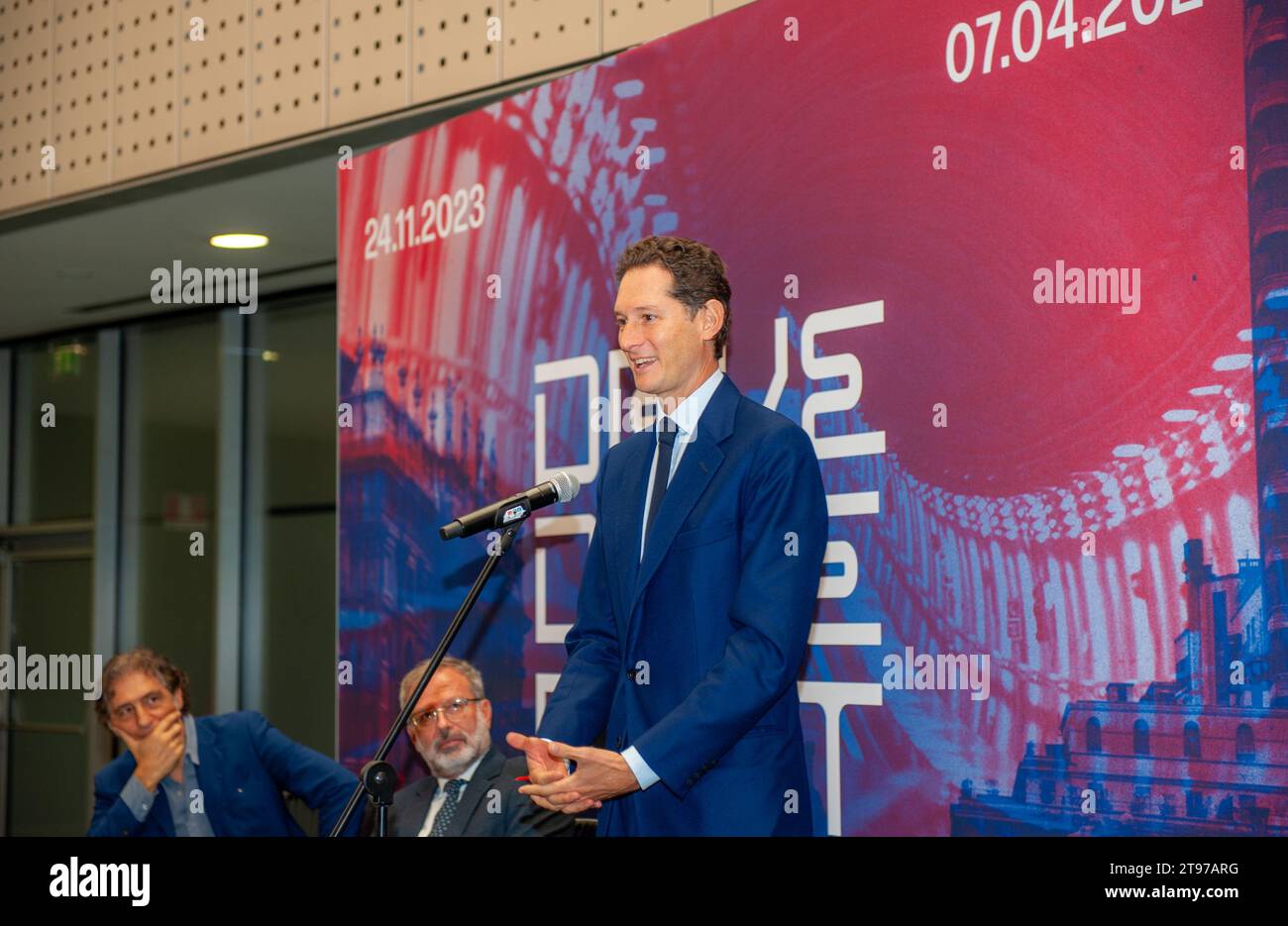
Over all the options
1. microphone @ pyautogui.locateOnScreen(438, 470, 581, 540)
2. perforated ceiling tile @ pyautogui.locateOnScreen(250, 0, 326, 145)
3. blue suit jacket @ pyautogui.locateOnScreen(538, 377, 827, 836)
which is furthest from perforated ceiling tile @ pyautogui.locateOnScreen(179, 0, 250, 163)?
blue suit jacket @ pyautogui.locateOnScreen(538, 377, 827, 836)

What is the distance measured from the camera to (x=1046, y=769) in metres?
2.57

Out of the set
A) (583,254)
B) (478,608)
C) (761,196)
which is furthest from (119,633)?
(761,196)

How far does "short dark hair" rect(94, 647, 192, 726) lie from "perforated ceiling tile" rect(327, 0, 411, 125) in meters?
1.83

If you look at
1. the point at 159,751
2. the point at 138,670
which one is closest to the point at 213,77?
the point at 138,670

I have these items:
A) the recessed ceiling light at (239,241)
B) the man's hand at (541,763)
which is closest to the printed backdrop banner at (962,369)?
the man's hand at (541,763)

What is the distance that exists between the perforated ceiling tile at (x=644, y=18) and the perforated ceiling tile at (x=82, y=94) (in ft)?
7.62

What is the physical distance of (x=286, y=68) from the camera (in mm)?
4848

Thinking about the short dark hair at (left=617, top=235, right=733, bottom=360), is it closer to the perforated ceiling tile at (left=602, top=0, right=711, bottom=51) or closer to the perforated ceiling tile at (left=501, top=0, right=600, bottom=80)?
the perforated ceiling tile at (left=602, top=0, right=711, bottom=51)

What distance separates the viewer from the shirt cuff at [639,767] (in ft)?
7.27

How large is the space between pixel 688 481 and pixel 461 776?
131 centimetres

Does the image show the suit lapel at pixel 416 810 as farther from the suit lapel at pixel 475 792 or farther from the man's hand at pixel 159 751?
the man's hand at pixel 159 751

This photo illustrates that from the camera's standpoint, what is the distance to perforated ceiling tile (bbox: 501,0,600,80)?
4035mm

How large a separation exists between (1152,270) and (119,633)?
6.45 m

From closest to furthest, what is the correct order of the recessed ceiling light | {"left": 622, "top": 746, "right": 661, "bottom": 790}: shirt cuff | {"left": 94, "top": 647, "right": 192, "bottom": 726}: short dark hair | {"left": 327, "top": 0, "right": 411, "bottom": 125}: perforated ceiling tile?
{"left": 622, "top": 746, "right": 661, "bottom": 790}: shirt cuff, {"left": 94, "top": 647, "right": 192, "bottom": 726}: short dark hair, {"left": 327, "top": 0, "right": 411, "bottom": 125}: perforated ceiling tile, the recessed ceiling light
